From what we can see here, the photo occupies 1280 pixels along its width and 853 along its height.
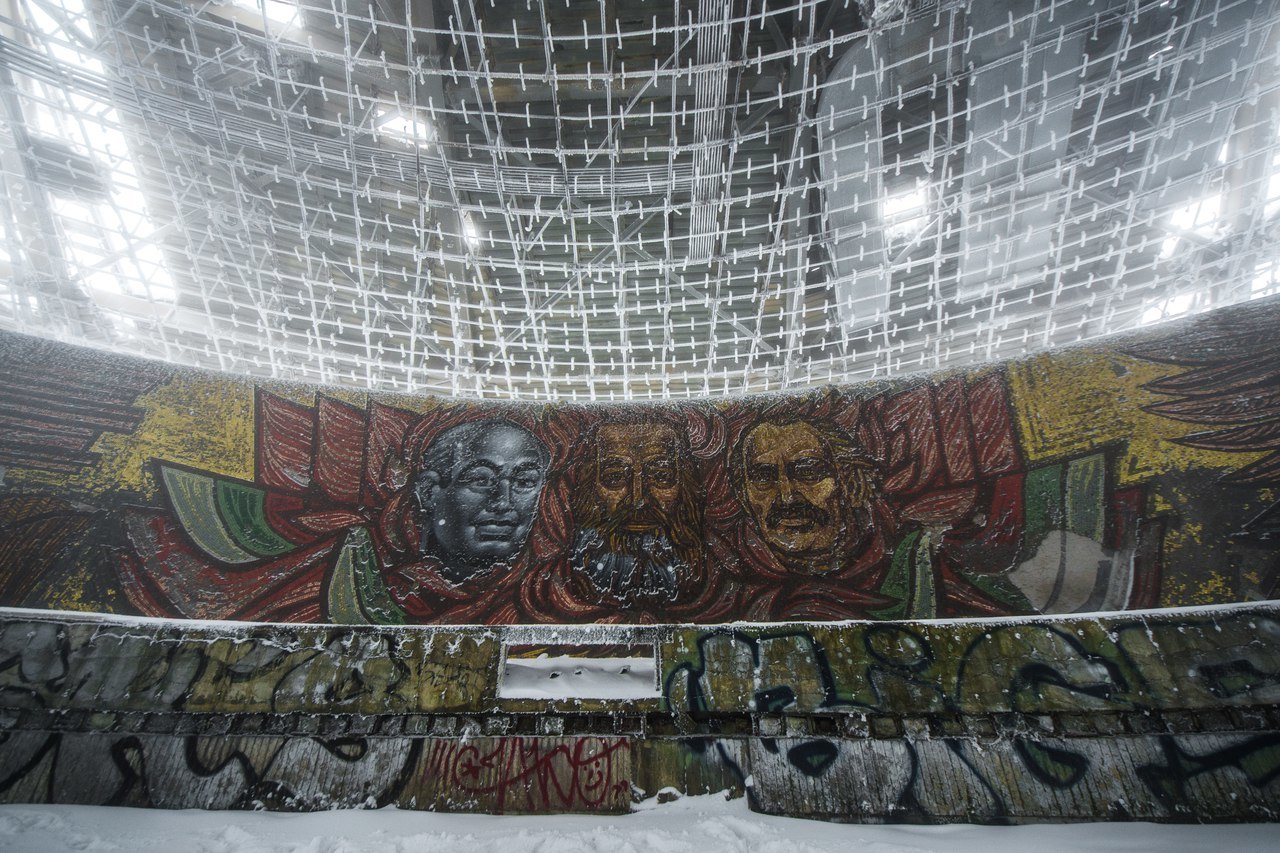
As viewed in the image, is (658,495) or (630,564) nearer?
(630,564)

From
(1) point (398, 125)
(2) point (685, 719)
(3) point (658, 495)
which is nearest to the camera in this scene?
(2) point (685, 719)

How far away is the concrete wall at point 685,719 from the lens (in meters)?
3.10

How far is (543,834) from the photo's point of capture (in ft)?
9.56

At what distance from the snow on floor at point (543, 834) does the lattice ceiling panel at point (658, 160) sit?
3.60 meters

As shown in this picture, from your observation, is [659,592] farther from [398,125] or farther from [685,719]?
[398,125]

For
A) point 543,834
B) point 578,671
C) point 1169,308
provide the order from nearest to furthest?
point 543,834 → point 578,671 → point 1169,308

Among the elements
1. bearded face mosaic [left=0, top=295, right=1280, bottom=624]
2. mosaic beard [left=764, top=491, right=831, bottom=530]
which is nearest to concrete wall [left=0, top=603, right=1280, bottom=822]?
bearded face mosaic [left=0, top=295, right=1280, bottom=624]

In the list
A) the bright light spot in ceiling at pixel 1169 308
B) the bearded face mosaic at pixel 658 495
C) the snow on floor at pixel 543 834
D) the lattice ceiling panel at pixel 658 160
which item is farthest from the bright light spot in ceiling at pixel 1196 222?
the snow on floor at pixel 543 834

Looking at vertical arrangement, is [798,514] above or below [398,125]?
below

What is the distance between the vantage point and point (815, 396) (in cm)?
A: 491

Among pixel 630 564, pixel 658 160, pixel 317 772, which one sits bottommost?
pixel 317 772

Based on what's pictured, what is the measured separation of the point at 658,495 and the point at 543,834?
2.41 metres

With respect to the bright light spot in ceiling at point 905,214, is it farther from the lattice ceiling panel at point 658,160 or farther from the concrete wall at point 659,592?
the concrete wall at point 659,592

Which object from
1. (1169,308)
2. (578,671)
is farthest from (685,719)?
(1169,308)
